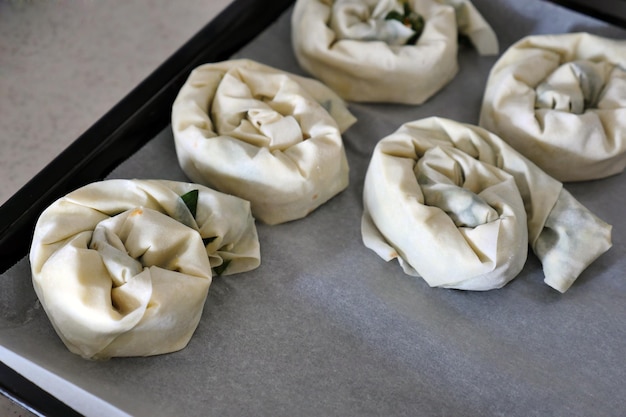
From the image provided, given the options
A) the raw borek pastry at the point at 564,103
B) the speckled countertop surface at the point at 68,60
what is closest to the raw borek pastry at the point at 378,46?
the raw borek pastry at the point at 564,103

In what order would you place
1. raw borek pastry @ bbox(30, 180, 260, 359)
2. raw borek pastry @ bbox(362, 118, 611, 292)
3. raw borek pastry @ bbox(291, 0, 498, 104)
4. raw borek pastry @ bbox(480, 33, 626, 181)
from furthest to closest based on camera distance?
raw borek pastry @ bbox(291, 0, 498, 104) → raw borek pastry @ bbox(480, 33, 626, 181) → raw borek pastry @ bbox(362, 118, 611, 292) → raw borek pastry @ bbox(30, 180, 260, 359)

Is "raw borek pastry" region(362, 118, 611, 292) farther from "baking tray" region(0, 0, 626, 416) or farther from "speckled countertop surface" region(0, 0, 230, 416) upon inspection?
"speckled countertop surface" region(0, 0, 230, 416)

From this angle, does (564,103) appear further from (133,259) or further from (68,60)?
(68,60)

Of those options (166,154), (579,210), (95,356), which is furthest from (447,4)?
(95,356)

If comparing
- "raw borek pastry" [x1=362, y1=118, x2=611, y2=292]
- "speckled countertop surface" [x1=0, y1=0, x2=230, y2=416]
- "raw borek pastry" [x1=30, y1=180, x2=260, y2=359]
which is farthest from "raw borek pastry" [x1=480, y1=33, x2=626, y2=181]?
"speckled countertop surface" [x1=0, y1=0, x2=230, y2=416]

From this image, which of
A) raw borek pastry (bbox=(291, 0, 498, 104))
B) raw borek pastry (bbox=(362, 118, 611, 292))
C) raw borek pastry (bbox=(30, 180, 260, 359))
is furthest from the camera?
raw borek pastry (bbox=(291, 0, 498, 104))

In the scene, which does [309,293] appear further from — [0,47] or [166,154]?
[0,47]

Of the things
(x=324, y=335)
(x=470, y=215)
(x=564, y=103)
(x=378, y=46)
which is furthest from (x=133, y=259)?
(x=564, y=103)
